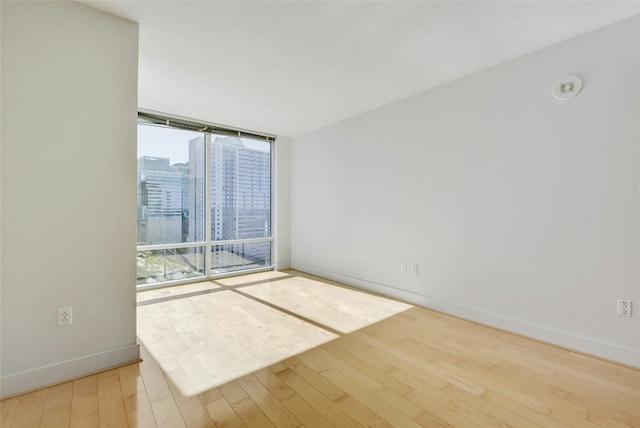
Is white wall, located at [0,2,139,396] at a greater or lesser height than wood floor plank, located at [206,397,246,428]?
greater

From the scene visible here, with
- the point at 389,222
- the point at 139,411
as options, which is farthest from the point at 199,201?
the point at 139,411

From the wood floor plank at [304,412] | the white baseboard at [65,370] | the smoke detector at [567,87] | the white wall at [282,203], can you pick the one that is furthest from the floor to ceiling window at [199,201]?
the smoke detector at [567,87]

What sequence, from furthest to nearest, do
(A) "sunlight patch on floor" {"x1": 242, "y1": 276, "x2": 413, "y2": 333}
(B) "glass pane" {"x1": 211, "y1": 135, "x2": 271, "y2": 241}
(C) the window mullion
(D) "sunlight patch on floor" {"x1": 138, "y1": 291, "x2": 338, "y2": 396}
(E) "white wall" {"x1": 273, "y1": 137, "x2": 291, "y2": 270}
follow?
(E) "white wall" {"x1": 273, "y1": 137, "x2": 291, "y2": 270} < (B) "glass pane" {"x1": 211, "y1": 135, "x2": 271, "y2": 241} < (C) the window mullion < (A) "sunlight patch on floor" {"x1": 242, "y1": 276, "x2": 413, "y2": 333} < (D) "sunlight patch on floor" {"x1": 138, "y1": 291, "x2": 338, "y2": 396}

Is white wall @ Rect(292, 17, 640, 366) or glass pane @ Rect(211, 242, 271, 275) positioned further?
glass pane @ Rect(211, 242, 271, 275)

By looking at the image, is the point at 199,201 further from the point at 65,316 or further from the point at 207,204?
the point at 65,316

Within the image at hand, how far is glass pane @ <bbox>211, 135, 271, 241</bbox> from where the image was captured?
16.2 ft

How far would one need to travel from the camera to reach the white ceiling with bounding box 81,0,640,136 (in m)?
2.09

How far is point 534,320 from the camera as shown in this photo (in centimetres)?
262

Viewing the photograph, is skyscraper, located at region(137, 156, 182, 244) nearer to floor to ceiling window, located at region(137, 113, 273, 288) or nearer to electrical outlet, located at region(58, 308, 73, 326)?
floor to ceiling window, located at region(137, 113, 273, 288)

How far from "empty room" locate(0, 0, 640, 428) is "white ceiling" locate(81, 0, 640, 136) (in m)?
0.02

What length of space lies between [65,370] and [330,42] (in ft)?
10.4

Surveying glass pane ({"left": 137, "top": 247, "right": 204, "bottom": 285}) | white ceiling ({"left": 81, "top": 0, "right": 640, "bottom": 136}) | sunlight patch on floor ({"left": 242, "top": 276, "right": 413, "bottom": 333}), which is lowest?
sunlight patch on floor ({"left": 242, "top": 276, "right": 413, "bottom": 333})

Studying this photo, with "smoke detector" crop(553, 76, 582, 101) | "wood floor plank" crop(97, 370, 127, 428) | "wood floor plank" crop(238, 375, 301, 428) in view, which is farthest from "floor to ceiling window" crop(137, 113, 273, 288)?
"smoke detector" crop(553, 76, 582, 101)

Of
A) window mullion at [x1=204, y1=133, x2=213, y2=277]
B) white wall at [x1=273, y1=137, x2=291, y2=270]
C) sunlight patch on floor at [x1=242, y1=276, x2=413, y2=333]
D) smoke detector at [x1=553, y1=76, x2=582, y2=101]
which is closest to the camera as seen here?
smoke detector at [x1=553, y1=76, x2=582, y2=101]
